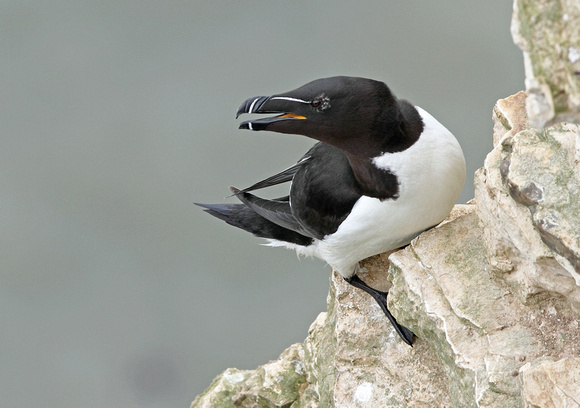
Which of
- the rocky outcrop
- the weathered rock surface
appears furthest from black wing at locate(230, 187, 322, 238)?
the weathered rock surface

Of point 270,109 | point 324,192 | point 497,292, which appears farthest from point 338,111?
point 497,292

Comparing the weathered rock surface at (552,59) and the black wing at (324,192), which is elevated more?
the weathered rock surface at (552,59)

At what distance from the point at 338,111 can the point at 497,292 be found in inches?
38.7

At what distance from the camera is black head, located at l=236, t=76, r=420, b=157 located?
3020mm

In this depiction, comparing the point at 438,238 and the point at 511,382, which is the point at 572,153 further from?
the point at 438,238

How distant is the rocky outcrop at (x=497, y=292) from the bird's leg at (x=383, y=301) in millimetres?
58

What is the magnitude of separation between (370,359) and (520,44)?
7.36 feet

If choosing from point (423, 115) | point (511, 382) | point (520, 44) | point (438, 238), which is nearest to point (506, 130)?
point (423, 115)

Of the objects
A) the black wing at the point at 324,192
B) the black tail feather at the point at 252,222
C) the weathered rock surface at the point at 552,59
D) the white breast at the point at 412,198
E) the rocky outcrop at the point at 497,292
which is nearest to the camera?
the weathered rock surface at the point at 552,59

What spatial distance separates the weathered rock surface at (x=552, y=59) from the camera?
Answer: 5.69ft

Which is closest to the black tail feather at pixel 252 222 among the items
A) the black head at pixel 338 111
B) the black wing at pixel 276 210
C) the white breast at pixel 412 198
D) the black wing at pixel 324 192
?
the black wing at pixel 276 210

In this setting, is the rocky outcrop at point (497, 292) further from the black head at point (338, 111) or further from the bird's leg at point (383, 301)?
the black head at point (338, 111)

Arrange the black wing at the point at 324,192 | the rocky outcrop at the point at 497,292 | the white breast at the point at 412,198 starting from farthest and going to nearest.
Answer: the black wing at the point at 324,192 → the white breast at the point at 412,198 → the rocky outcrop at the point at 497,292

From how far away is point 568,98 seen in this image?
1.74 m
